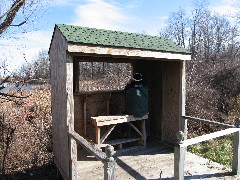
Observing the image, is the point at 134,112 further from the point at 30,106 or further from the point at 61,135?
the point at 30,106

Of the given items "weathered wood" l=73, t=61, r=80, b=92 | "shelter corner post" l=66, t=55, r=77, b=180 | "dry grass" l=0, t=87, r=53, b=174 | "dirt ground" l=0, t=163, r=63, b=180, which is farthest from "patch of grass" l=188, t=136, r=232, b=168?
"dry grass" l=0, t=87, r=53, b=174

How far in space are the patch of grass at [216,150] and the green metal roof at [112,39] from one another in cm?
320

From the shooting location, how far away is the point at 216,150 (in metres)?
8.05

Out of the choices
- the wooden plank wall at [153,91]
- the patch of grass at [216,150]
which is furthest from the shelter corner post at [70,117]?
the patch of grass at [216,150]

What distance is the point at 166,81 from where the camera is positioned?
738 centimetres

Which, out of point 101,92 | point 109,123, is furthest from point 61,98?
point 101,92

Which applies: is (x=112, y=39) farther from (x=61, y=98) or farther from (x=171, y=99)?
(x=171, y=99)

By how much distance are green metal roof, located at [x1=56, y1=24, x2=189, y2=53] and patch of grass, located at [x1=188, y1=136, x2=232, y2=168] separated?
320 centimetres

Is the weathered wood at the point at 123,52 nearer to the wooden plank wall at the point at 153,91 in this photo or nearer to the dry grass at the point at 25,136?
the wooden plank wall at the point at 153,91

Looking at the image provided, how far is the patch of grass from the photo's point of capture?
287 inches

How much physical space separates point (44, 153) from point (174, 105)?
4801mm

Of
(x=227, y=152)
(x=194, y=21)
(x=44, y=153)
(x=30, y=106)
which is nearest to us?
(x=227, y=152)

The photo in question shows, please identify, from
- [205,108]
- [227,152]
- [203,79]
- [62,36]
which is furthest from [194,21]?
[62,36]

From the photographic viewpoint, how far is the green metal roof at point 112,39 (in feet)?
17.4
